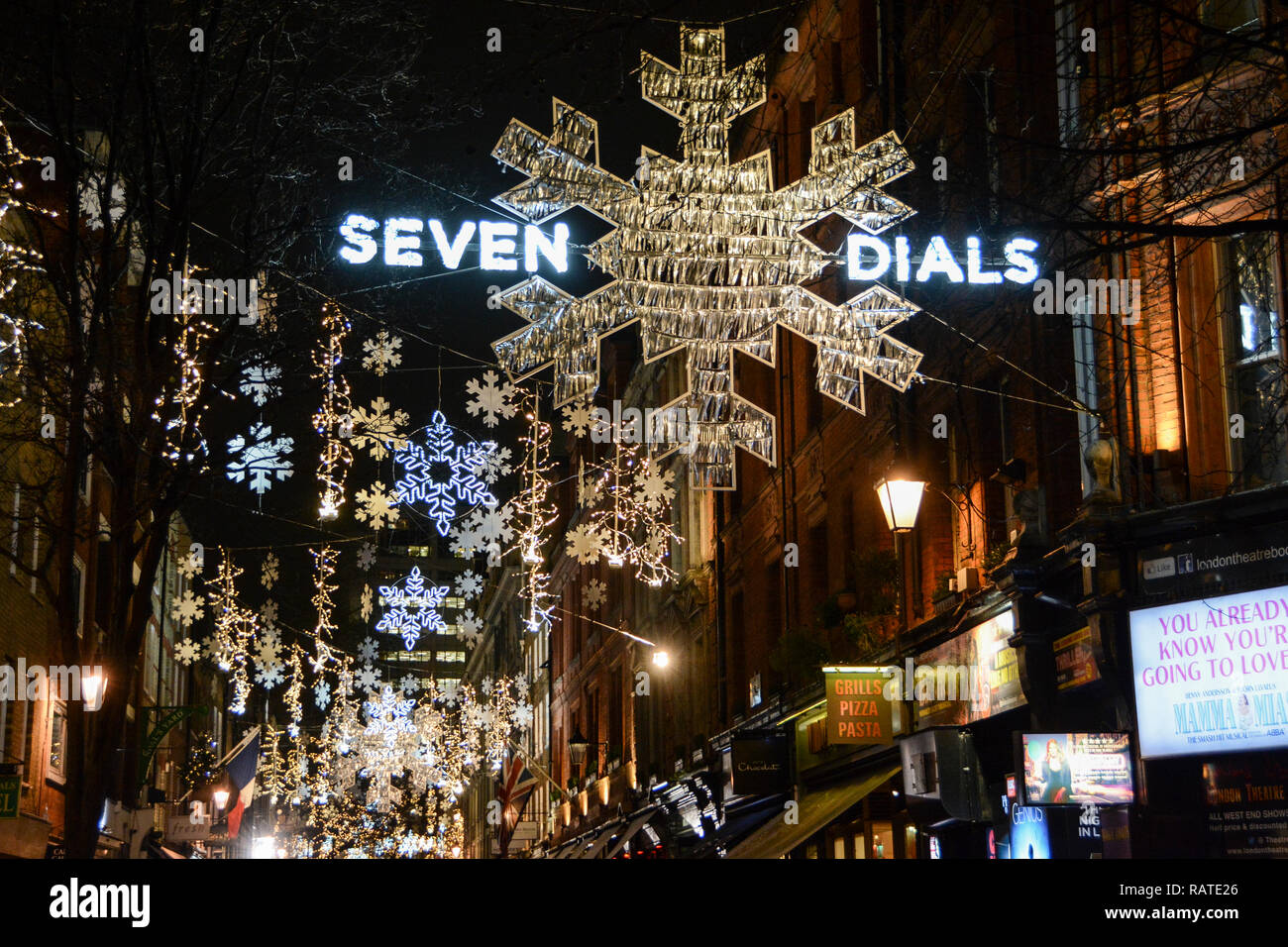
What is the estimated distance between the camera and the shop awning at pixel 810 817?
18.4 metres

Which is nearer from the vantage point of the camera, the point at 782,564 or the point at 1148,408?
the point at 1148,408

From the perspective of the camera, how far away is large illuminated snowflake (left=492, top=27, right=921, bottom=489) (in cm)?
1141

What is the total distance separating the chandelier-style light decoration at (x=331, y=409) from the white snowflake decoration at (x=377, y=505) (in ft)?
1.02

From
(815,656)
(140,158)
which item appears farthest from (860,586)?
(140,158)

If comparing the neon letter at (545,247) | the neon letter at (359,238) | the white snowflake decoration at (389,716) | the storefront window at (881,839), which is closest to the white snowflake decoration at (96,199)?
the neon letter at (359,238)

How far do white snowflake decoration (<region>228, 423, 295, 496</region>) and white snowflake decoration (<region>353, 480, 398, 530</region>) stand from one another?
1548mm

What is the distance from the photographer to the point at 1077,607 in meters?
12.9

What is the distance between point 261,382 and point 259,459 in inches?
35.2

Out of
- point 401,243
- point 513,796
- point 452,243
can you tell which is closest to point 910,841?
point 452,243

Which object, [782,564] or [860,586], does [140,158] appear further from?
[782,564]

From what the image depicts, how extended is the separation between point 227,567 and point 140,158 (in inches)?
595

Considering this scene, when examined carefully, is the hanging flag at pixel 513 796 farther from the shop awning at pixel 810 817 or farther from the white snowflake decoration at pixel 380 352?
the white snowflake decoration at pixel 380 352
